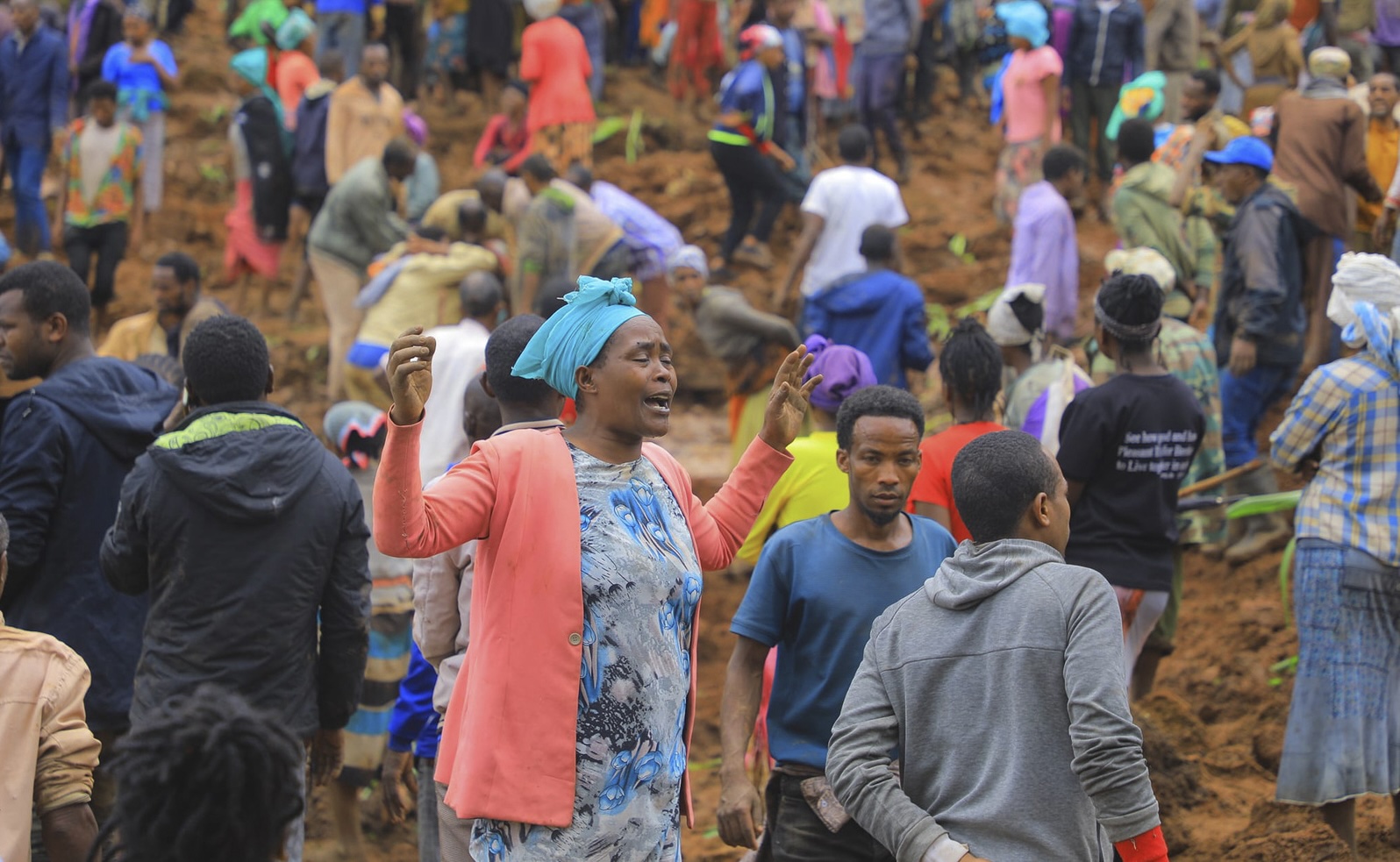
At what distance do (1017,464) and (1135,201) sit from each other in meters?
5.64

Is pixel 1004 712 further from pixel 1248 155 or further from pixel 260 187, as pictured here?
pixel 260 187

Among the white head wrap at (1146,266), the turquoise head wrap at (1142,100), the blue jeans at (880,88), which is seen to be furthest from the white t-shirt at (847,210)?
the blue jeans at (880,88)

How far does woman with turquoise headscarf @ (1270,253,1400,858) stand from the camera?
491 cm

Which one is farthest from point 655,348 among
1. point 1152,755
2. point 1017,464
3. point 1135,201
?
point 1135,201

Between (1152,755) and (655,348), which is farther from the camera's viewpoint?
(1152,755)

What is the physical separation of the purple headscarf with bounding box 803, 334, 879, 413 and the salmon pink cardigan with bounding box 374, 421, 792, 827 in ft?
5.96

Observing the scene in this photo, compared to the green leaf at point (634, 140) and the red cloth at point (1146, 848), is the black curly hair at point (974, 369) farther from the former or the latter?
the green leaf at point (634, 140)

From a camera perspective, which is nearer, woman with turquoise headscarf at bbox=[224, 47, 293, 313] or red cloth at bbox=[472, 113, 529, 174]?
woman with turquoise headscarf at bbox=[224, 47, 293, 313]

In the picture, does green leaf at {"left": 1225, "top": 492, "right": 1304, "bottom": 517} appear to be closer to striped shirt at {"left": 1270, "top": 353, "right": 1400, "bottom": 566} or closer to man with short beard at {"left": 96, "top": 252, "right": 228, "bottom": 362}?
striped shirt at {"left": 1270, "top": 353, "right": 1400, "bottom": 566}

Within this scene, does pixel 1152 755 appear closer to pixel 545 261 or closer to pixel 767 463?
pixel 767 463

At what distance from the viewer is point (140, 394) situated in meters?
4.85

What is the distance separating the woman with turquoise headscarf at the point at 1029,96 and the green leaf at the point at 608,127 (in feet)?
17.2

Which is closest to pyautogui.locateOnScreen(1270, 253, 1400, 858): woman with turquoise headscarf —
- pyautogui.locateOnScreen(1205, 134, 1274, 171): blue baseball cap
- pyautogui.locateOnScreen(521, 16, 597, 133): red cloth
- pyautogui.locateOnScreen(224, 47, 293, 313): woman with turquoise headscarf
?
pyautogui.locateOnScreen(1205, 134, 1274, 171): blue baseball cap

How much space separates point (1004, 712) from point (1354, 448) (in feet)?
8.55
